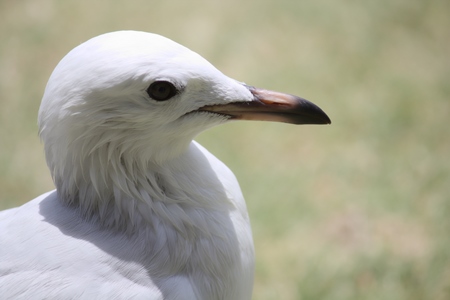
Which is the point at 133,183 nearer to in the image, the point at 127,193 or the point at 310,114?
the point at 127,193

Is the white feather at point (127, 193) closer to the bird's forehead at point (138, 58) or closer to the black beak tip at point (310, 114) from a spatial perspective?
the bird's forehead at point (138, 58)

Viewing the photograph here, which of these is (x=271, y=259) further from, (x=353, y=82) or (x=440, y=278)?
(x=353, y=82)

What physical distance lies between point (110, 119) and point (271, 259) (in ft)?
5.69

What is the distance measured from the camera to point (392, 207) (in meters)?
3.16

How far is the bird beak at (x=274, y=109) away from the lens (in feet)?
5.09

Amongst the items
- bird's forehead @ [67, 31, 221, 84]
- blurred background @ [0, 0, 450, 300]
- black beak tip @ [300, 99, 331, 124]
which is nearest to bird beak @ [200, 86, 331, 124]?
black beak tip @ [300, 99, 331, 124]

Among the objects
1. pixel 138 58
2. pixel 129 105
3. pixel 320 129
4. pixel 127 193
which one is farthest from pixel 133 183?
pixel 320 129

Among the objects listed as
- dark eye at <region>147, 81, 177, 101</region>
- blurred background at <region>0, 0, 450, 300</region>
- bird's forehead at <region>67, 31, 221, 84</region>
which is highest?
bird's forehead at <region>67, 31, 221, 84</region>

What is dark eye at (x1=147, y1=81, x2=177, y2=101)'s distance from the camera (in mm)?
1405

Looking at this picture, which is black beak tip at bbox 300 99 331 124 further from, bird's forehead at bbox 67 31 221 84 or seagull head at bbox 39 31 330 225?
bird's forehead at bbox 67 31 221 84

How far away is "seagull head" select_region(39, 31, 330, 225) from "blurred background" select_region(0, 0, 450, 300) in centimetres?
148

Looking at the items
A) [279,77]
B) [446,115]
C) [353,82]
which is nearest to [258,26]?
[279,77]

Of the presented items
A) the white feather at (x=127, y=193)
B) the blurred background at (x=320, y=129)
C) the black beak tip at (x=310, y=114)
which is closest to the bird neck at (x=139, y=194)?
the white feather at (x=127, y=193)

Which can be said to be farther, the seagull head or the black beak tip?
the black beak tip
